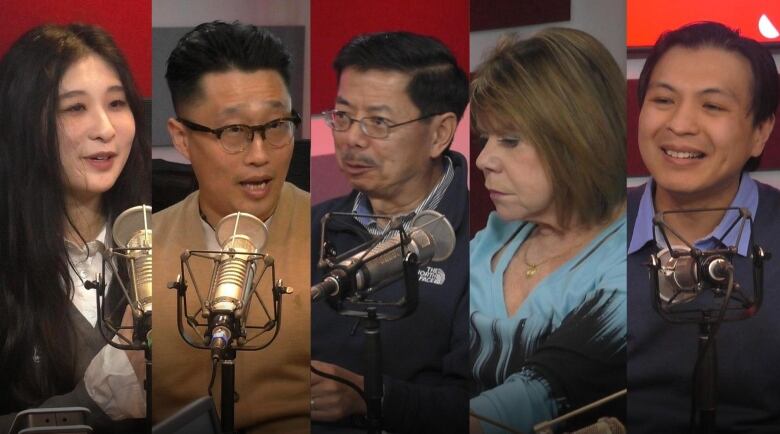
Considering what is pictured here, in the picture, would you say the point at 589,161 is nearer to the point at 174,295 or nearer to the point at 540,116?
the point at 540,116

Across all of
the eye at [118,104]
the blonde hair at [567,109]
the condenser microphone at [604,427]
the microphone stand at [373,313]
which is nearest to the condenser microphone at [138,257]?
the eye at [118,104]

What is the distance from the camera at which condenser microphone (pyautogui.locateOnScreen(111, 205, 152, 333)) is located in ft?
14.2

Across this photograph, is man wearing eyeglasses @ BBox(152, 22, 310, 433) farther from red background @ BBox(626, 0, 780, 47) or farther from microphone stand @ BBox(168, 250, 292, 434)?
red background @ BBox(626, 0, 780, 47)

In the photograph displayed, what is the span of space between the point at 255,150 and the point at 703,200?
1697 millimetres

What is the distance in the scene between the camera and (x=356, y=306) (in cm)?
425

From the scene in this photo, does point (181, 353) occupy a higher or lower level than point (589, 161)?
lower

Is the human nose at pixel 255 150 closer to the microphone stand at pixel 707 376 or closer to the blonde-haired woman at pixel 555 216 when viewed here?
the blonde-haired woman at pixel 555 216

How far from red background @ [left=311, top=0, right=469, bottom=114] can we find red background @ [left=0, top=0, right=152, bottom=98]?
2.07 ft

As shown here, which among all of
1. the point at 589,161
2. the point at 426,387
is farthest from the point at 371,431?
the point at 589,161

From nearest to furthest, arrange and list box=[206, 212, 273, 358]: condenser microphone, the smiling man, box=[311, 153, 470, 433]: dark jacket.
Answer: box=[206, 212, 273, 358]: condenser microphone
the smiling man
box=[311, 153, 470, 433]: dark jacket

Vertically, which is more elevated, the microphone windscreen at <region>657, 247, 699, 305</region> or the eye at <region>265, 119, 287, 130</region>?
the eye at <region>265, 119, 287, 130</region>

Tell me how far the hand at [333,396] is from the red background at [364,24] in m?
1.00

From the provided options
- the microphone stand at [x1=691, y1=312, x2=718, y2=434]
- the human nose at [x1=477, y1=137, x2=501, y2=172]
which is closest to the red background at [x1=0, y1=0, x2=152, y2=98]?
the human nose at [x1=477, y1=137, x2=501, y2=172]

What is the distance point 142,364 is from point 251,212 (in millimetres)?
714
